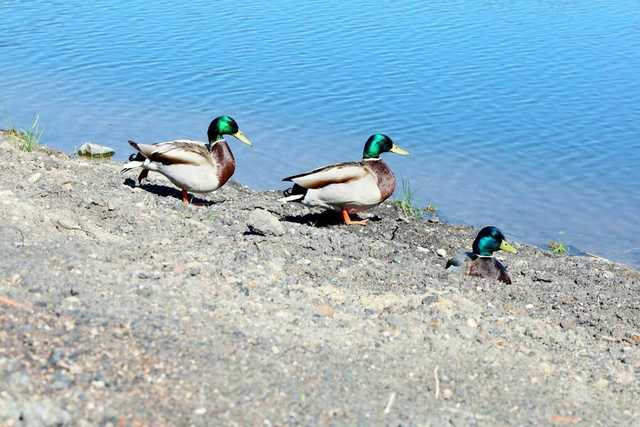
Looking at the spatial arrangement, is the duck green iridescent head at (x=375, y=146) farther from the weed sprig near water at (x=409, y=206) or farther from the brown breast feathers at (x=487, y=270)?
the brown breast feathers at (x=487, y=270)

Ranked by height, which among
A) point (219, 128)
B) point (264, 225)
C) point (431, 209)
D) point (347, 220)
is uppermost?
point (219, 128)

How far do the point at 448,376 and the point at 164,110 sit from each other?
28.4 feet

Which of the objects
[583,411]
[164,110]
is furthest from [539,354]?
[164,110]

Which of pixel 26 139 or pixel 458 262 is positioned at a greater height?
pixel 26 139

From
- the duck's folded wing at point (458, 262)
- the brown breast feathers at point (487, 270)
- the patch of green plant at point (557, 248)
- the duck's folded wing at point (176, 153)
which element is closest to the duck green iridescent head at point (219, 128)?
the duck's folded wing at point (176, 153)

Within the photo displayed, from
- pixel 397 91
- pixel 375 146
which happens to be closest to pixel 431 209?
pixel 375 146

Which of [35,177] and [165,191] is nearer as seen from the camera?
[35,177]

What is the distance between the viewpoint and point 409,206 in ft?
30.2

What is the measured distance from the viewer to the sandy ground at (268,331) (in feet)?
12.9

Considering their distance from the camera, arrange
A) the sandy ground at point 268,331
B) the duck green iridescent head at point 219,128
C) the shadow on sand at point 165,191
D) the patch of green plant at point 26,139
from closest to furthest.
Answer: the sandy ground at point 268,331 < the shadow on sand at point 165,191 < the duck green iridescent head at point 219,128 < the patch of green plant at point 26,139

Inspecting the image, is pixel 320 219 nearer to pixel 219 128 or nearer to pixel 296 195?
pixel 296 195

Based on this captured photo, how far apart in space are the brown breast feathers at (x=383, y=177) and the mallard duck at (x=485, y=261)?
4.28 ft

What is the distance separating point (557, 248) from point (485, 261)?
2053mm

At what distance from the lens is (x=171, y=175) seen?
26.5ft
